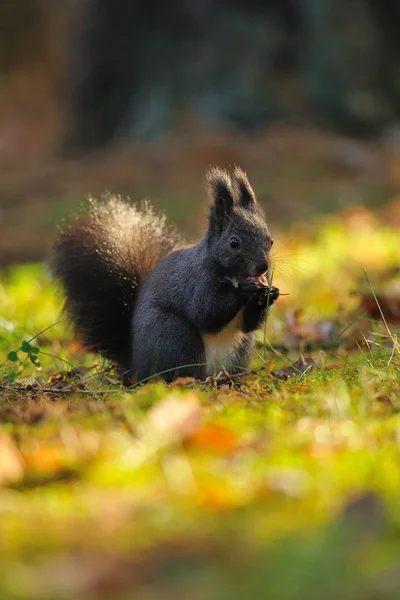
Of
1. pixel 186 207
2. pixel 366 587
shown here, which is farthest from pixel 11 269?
pixel 366 587

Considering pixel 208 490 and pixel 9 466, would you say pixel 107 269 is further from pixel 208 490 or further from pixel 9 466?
pixel 208 490

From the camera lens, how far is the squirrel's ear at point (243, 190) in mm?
3334

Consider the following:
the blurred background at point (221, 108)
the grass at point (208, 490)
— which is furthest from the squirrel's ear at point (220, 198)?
the blurred background at point (221, 108)

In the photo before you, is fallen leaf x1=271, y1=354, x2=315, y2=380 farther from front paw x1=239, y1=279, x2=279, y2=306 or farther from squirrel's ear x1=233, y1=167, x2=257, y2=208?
squirrel's ear x1=233, y1=167, x2=257, y2=208

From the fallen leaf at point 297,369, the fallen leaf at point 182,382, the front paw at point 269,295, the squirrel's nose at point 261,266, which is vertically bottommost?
the fallen leaf at point 182,382

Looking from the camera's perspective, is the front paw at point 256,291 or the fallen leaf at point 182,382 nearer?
the fallen leaf at point 182,382

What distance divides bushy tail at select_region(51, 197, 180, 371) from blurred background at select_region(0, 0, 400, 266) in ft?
16.0

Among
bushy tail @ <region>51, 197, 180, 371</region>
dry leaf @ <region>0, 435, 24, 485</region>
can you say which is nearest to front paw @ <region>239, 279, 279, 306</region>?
bushy tail @ <region>51, 197, 180, 371</region>

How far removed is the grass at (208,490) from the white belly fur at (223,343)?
34cm

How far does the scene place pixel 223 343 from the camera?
130 inches

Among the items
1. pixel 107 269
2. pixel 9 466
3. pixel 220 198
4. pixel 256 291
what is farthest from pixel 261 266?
pixel 9 466

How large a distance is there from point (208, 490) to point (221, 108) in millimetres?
10344

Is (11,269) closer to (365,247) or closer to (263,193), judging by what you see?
(365,247)

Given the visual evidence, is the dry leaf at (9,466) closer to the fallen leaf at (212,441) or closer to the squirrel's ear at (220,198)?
the fallen leaf at (212,441)
